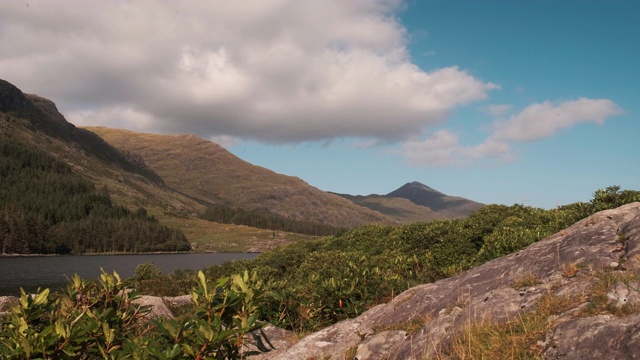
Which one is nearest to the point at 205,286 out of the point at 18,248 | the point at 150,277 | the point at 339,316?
the point at 339,316

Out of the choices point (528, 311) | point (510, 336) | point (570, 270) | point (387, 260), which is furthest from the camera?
point (387, 260)

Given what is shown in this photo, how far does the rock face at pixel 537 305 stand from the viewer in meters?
5.46

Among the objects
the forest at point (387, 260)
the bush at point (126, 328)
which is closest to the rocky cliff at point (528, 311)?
the forest at point (387, 260)

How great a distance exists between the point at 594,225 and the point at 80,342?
1197cm

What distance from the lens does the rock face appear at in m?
5.46

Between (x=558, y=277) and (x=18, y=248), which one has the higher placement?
(x=558, y=277)

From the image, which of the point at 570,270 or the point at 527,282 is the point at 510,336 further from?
the point at 570,270

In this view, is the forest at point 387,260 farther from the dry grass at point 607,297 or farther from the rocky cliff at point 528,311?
the dry grass at point 607,297

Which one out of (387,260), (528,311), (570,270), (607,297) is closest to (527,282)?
(570,270)

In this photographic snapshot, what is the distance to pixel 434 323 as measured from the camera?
7.99 metres

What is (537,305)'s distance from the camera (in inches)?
281

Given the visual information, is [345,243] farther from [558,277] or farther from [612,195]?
[558,277]

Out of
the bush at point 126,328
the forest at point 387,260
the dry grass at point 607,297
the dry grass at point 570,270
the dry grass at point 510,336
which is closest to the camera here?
the bush at point 126,328

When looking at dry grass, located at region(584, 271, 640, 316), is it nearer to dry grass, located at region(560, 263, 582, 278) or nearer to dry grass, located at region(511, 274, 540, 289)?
dry grass, located at region(560, 263, 582, 278)
